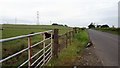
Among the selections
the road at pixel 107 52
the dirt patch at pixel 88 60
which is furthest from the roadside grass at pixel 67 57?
the road at pixel 107 52

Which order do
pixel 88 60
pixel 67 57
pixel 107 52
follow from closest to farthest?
pixel 88 60, pixel 67 57, pixel 107 52

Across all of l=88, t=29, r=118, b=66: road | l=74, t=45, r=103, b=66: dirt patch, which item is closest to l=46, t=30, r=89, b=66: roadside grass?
l=74, t=45, r=103, b=66: dirt patch

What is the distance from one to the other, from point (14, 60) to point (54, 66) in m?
7.58

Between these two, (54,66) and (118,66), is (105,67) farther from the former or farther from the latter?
(54,66)

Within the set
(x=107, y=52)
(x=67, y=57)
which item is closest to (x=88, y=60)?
(x=67, y=57)

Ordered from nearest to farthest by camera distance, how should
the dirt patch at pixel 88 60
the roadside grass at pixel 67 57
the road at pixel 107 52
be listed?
the roadside grass at pixel 67 57 → the dirt patch at pixel 88 60 → the road at pixel 107 52

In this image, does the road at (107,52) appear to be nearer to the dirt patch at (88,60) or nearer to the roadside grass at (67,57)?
the dirt patch at (88,60)

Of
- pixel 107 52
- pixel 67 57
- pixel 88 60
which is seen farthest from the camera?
pixel 107 52

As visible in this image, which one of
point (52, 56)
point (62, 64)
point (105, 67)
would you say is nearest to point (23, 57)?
point (52, 56)

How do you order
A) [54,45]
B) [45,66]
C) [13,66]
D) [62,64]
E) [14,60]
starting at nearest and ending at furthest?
[45,66] < [62,64] < [54,45] < [13,66] < [14,60]

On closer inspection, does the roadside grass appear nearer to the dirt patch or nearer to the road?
the dirt patch

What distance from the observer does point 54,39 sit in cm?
1124

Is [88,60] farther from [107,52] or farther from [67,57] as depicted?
[107,52]

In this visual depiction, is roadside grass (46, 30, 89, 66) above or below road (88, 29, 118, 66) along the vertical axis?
above
